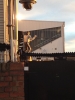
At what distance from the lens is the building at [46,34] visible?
46.0 metres

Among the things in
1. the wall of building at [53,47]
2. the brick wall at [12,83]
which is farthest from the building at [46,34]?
the brick wall at [12,83]

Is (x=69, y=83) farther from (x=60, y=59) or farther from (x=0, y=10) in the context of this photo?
(x=0, y=10)

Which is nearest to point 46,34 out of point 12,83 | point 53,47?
point 53,47

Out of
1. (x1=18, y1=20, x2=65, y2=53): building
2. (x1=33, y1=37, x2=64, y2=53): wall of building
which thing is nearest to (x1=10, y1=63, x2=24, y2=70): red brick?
(x1=18, y1=20, x2=65, y2=53): building

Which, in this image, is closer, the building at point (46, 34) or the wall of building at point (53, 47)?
the building at point (46, 34)

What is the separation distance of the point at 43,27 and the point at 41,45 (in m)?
3.39

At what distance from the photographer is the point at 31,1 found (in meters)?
4.23

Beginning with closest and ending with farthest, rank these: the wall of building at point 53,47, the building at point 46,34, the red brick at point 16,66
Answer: the red brick at point 16,66 < the building at point 46,34 < the wall of building at point 53,47

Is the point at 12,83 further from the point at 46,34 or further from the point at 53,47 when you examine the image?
the point at 46,34

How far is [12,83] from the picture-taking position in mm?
4219

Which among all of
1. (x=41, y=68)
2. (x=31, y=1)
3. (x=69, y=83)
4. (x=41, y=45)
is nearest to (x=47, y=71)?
(x=41, y=68)

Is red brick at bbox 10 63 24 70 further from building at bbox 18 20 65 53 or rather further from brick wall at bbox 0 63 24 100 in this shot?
building at bbox 18 20 65 53

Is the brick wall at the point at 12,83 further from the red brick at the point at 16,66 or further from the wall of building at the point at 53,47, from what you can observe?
the wall of building at the point at 53,47

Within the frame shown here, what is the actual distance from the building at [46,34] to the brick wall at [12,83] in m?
40.5
